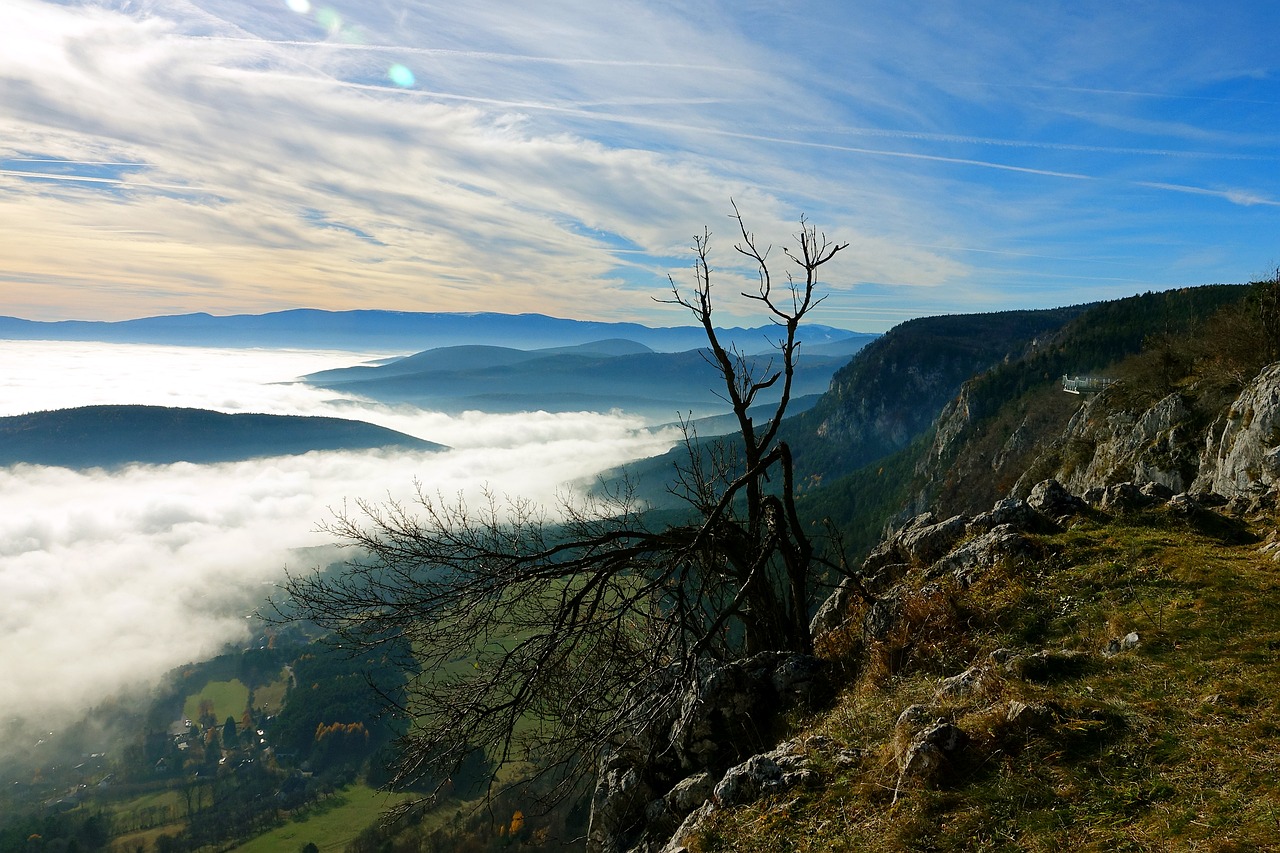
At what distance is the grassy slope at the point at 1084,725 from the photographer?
4340 mm

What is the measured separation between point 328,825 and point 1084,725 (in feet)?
451

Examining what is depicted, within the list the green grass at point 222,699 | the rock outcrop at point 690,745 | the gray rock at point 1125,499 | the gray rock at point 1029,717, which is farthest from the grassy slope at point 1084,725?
the green grass at point 222,699

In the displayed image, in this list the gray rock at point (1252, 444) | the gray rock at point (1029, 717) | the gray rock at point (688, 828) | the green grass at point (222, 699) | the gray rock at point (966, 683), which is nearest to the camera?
the gray rock at point (1029, 717)

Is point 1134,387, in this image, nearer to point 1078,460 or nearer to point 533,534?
point 1078,460

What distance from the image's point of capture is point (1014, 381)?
127 meters

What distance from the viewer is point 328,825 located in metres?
108

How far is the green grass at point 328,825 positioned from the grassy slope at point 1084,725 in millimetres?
116090

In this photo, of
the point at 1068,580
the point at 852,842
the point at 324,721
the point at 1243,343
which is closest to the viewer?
the point at 852,842

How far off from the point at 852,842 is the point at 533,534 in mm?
5982

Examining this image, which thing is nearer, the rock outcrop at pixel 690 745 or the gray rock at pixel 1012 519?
the rock outcrop at pixel 690 745

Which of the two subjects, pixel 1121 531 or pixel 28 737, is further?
pixel 28 737

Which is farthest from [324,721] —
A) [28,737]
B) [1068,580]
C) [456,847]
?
[1068,580]

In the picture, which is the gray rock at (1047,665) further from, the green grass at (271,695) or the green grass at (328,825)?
the green grass at (271,695)

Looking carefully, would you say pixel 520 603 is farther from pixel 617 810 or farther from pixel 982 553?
pixel 982 553
